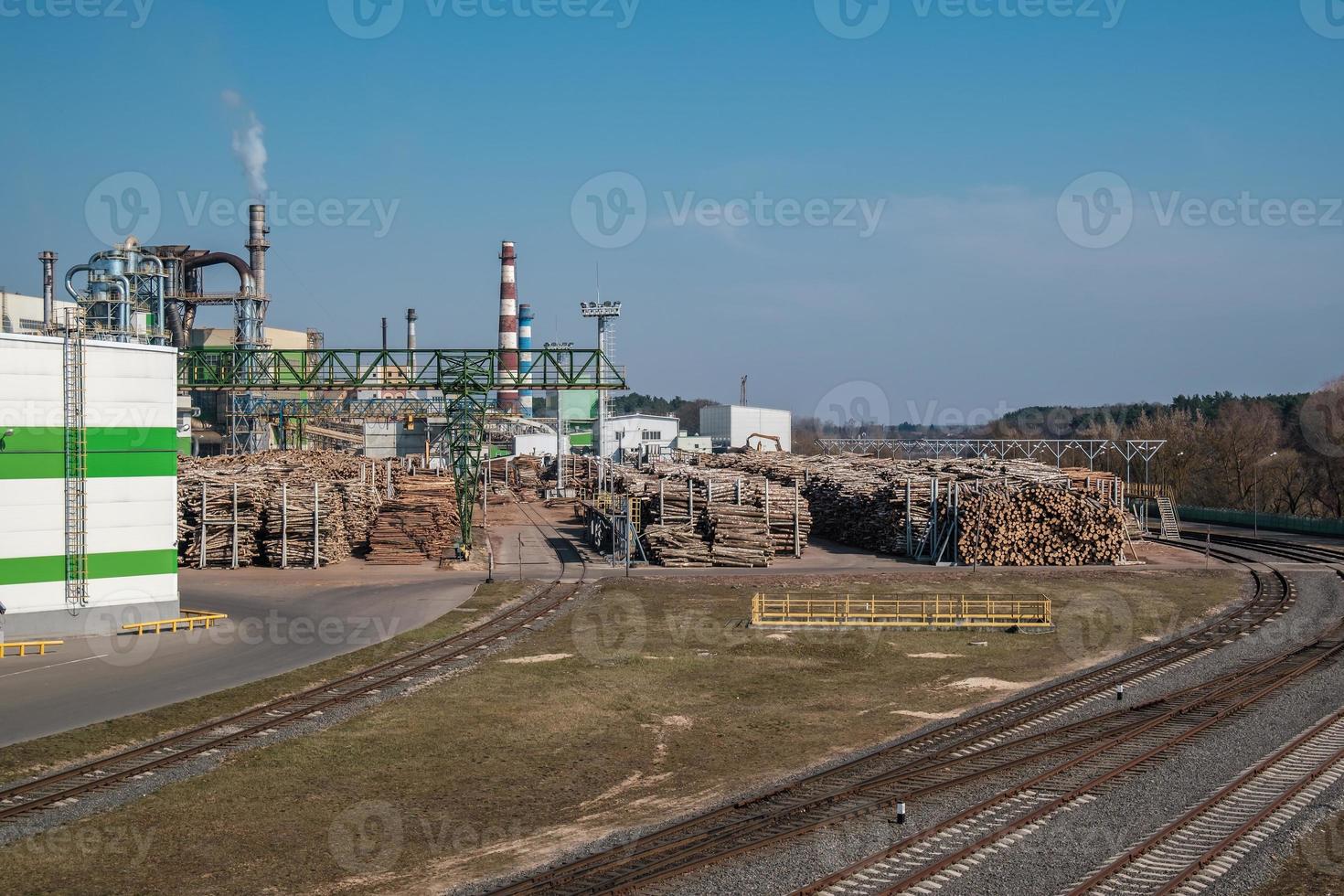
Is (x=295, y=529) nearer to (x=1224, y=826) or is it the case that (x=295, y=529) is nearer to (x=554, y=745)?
(x=554, y=745)

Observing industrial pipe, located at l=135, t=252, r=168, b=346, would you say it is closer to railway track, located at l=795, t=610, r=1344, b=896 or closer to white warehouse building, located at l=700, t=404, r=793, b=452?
railway track, located at l=795, t=610, r=1344, b=896

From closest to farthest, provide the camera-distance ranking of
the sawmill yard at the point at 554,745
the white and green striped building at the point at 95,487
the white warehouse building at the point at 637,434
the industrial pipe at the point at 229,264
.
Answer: the sawmill yard at the point at 554,745 < the white and green striped building at the point at 95,487 < the industrial pipe at the point at 229,264 < the white warehouse building at the point at 637,434

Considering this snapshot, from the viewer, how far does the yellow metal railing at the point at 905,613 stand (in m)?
26.9

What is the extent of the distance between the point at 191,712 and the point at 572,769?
7070mm

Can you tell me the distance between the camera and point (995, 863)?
1202cm

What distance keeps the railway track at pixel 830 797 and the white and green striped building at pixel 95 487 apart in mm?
17598

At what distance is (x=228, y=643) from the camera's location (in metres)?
24.3

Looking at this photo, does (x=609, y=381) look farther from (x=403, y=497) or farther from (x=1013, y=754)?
(x=1013, y=754)

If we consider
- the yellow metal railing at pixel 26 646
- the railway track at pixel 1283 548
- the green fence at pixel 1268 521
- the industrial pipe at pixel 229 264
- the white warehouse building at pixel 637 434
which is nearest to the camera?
the yellow metal railing at pixel 26 646

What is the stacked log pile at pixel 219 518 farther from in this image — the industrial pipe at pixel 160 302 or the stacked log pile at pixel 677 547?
the stacked log pile at pixel 677 547

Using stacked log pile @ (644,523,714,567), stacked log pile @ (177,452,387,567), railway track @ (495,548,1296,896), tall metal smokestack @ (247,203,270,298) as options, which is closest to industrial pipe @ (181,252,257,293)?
tall metal smokestack @ (247,203,270,298)

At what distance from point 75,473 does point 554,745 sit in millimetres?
14531

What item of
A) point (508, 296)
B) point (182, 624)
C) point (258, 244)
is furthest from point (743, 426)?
point (182, 624)

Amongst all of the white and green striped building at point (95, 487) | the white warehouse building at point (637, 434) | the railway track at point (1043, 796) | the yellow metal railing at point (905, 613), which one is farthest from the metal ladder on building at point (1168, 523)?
the white and green striped building at point (95, 487)
